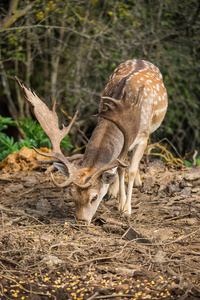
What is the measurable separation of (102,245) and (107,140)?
62.5 inches

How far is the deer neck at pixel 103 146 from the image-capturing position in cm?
585

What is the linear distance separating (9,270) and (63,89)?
9.16 metres

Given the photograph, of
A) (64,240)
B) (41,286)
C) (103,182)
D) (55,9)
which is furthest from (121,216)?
(55,9)

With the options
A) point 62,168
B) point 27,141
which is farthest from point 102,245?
point 27,141

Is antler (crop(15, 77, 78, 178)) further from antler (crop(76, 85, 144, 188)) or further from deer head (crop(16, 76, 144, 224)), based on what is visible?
antler (crop(76, 85, 144, 188))

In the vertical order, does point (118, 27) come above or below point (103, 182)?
below

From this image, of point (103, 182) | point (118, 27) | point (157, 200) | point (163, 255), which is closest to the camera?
point (163, 255)

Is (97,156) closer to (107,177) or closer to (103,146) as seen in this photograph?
(103,146)

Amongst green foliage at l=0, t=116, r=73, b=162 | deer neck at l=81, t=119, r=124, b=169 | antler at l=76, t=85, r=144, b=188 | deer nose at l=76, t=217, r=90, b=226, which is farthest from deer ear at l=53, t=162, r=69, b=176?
green foliage at l=0, t=116, r=73, b=162

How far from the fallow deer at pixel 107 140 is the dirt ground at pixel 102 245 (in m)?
0.39

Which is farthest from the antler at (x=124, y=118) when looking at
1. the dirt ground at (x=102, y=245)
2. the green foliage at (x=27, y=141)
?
the green foliage at (x=27, y=141)

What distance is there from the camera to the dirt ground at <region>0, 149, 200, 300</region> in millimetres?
4133

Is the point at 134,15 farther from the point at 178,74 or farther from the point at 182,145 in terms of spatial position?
the point at 182,145

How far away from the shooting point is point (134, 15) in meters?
12.2
